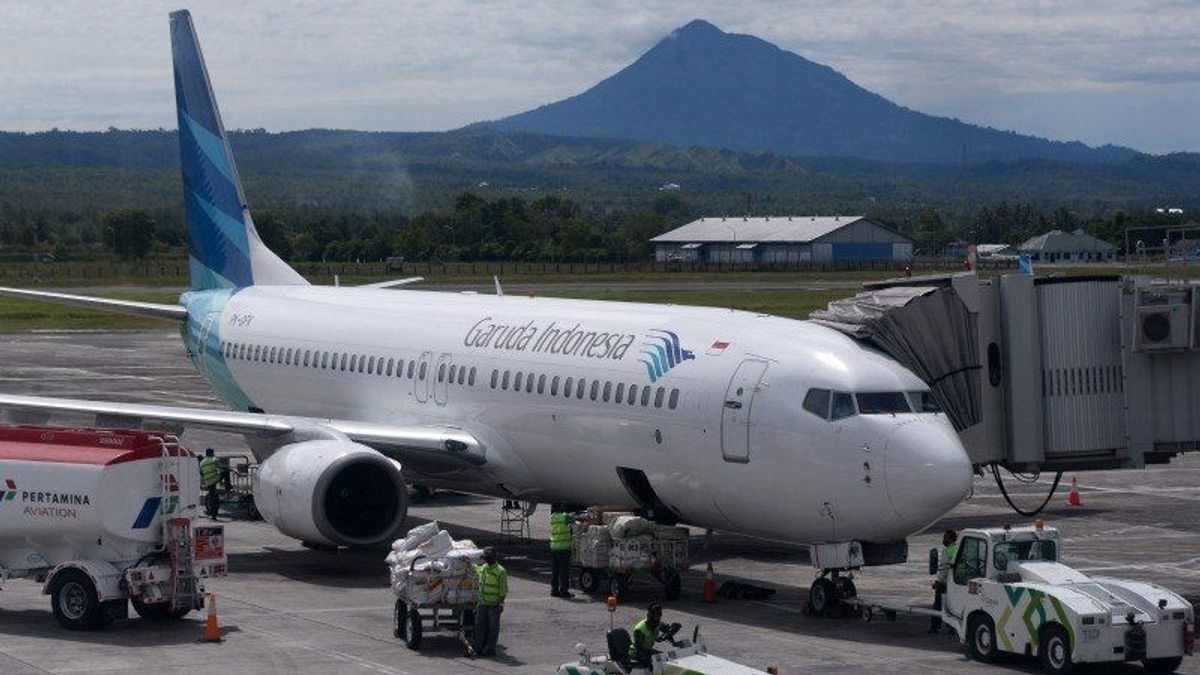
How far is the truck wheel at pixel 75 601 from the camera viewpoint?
25625mm

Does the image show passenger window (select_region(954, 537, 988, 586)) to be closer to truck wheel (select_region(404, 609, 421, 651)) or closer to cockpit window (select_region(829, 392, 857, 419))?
cockpit window (select_region(829, 392, 857, 419))

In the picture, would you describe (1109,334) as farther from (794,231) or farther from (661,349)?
(794,231)

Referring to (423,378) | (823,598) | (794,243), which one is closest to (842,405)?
(823,598)

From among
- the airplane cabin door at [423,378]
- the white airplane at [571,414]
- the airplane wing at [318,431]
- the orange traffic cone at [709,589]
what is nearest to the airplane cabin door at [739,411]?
the white airplane at [571,414]

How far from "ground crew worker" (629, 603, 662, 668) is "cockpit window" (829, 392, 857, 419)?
17.9ft

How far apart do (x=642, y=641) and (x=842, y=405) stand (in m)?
6.01

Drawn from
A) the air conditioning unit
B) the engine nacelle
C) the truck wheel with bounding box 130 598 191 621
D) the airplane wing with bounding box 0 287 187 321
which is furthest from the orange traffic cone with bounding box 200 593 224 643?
the airplane wing with bounding box 0 287 187 321

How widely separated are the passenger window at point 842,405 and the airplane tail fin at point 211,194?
64.5ft

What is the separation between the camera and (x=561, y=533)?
→ 28.5m

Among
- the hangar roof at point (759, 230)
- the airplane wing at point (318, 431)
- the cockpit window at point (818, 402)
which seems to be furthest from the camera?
the hangar roof at point (759, 230)

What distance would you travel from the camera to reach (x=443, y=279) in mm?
116188

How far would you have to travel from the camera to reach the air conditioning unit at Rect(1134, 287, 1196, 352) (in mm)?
28078

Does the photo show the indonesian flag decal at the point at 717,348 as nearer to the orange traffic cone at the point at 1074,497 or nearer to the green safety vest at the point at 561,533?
the green safety vest at the point at 561,533

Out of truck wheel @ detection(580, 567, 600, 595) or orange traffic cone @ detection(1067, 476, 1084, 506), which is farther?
orange traffic cone @ detection(1067, 476, 1084, 506)
